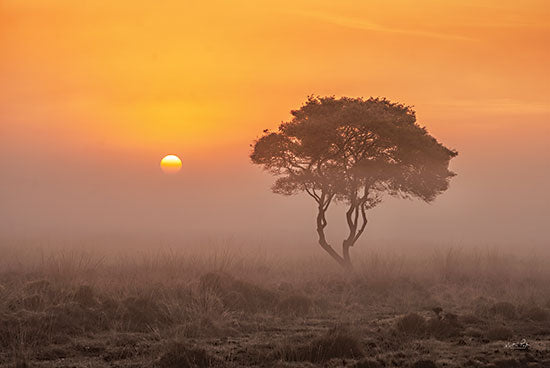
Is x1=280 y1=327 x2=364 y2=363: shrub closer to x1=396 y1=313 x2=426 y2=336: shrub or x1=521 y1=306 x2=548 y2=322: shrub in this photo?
x1=396 y1=313 x2=426 y2=336: shrub

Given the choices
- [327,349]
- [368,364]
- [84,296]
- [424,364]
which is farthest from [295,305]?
[424,364]

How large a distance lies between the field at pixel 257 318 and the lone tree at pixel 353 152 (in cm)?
507

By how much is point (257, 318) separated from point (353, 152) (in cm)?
1327

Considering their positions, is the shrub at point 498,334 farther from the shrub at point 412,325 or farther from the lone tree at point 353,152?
the lone tree at point 353,152

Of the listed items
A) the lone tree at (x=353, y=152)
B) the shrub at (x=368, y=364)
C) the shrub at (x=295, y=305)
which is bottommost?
the shrub at (x=368, y=364)

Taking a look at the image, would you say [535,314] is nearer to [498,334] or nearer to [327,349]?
[498,334]

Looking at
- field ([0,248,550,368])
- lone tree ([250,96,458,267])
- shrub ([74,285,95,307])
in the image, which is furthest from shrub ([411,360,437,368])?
lone tree ([250,96,458,267])

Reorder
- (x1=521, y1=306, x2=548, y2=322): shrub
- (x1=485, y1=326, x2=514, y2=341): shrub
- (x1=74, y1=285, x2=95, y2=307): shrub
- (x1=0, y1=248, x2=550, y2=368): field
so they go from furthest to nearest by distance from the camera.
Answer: (x1=521, y1=306, x2=548, y2=322): shrub, (x1=74, y1=285, x2=95, y2=307): shrub, (x1=485, y1=326, x2=514, y2=341): shrub, (x1=0, y1=248, x2=550, y2=368): field

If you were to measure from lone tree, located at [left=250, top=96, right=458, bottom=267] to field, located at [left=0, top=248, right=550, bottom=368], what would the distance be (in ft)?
16.6

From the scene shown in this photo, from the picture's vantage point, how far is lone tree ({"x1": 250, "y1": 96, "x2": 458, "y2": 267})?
85.6 feet

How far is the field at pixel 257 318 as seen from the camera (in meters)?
11.2

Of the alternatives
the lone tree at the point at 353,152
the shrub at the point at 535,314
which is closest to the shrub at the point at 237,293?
the shrub at the point at 535,314

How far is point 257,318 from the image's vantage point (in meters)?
15.4

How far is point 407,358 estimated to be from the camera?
11.2 metres
